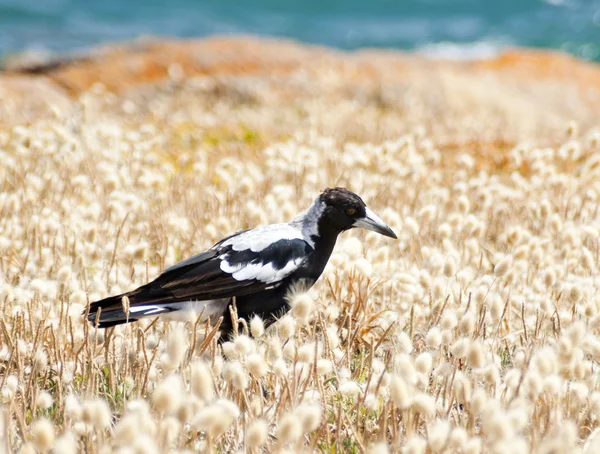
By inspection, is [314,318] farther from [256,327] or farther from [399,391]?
[399,391]

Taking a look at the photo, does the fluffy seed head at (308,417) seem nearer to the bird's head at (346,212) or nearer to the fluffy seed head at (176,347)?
the fluffy seed head at (176,347)

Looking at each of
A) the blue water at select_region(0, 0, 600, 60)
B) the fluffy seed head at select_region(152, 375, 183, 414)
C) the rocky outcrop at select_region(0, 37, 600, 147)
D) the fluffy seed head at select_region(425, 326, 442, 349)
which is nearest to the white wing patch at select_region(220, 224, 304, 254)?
the fluffy seed head at select_region(425, 326, 442, 349)

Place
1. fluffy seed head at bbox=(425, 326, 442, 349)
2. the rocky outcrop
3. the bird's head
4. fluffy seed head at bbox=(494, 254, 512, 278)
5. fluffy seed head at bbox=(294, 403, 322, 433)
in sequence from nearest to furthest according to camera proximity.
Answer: fluffy seed head at bbox=(294, 403, 322, 433)
fluffy seed head at bbox=(425, 326, 442, 349)
fluffy seed head at bbox=(494, 254, 512, 278)
the bird's head
the rocky outcrop

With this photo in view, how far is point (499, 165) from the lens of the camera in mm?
7996

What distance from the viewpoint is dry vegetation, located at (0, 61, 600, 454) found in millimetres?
2338

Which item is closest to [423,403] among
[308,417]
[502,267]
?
[308,417]

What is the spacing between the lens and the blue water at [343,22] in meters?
35.8

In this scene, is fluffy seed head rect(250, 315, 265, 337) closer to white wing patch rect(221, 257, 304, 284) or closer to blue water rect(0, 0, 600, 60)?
white wing patch rect(221, 257, 304, 284)

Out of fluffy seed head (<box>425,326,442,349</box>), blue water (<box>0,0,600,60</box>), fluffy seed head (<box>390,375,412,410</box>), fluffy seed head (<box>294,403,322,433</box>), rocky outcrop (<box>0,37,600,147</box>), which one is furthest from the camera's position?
blue water (<box>0,0,600,60</box>)

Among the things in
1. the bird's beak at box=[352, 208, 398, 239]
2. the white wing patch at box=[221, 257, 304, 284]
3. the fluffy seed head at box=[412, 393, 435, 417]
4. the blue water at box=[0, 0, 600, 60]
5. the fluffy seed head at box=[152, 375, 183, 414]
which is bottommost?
the fluffy seed head at box=[412, 393, 435, 417]

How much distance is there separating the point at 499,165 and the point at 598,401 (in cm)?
568

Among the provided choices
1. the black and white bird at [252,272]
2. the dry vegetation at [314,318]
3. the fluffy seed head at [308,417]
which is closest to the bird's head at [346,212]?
the black and white bird at [252,272]

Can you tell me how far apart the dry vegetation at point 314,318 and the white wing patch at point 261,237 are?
31 cm

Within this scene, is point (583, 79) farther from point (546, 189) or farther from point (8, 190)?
point (8, 190)
